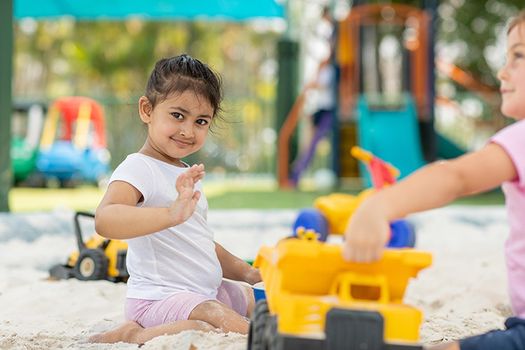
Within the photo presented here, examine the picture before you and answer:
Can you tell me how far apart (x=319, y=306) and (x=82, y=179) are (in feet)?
31.6

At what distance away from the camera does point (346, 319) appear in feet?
3.89

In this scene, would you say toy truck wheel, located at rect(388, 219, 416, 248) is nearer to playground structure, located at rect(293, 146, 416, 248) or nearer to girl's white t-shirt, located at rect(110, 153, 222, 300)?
playground structure, located at rect(293, 146, 416, 248)

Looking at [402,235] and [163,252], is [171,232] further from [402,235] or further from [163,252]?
[402,235]

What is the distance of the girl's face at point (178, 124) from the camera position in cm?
196

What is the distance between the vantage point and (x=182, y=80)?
6.51 feet

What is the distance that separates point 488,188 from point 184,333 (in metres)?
0.79

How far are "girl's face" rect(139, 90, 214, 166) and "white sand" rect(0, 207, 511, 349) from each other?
1.65ft

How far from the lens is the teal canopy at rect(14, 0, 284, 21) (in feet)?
28.0

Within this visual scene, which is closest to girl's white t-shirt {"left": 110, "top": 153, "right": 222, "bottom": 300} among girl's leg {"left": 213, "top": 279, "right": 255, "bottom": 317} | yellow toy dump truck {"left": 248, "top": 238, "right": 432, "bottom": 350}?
girl's leg {"left": 213, "top": 279, "right": 255, "bottom": 317}

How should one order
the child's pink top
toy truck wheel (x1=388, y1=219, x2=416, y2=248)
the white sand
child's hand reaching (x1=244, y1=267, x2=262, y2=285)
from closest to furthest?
the child's pink top → the white sand → child's hand reaching (x1=244, y1=267, x2=262, y2=285) → toy truck wheel (x1=388, y1=219, x2=416, y2=248)

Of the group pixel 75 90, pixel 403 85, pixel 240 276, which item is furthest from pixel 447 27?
pixel 240 276

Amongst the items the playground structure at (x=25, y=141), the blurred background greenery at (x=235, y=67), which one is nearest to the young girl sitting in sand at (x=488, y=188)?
the blurred background greenery at (x=235, y=67)

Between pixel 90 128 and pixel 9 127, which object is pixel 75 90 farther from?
pixel 9 127

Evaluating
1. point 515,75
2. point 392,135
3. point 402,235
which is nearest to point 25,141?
point 392,135
